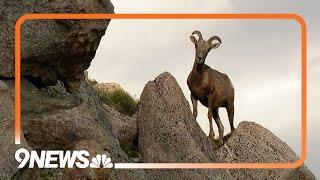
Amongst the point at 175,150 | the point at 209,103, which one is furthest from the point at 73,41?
the point at 209,103

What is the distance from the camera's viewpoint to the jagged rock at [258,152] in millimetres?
26516

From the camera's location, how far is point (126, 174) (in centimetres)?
1914

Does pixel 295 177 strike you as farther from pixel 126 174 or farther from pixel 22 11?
pixel 22 11

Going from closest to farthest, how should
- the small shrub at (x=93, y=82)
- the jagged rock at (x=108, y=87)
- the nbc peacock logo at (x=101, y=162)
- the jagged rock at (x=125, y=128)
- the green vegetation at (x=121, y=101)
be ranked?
the nbc peacock logo at (x=101, y=162)
the jagged rock at (x=125, y=128)
the green vegetation at (x=121, y=101)
the jagged rock at (x=108, y=87)
the small shrub at (x=93, y=82)

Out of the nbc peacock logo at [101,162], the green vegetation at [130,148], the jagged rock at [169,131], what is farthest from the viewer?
the green vegetation at [130,148]

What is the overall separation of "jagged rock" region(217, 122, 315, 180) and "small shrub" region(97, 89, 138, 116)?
426 cm

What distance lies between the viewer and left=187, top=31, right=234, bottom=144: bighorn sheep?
1028 inches

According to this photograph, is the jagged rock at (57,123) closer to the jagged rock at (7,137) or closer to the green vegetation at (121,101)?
the jagged rock at (7,137)

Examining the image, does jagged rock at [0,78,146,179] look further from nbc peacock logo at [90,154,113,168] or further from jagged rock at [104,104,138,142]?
jagged rock at [104,104,138,142]

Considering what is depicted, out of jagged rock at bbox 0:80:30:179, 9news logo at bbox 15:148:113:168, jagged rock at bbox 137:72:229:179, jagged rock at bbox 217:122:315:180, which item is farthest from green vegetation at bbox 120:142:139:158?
jagged rock at bbox 0:80:30:179

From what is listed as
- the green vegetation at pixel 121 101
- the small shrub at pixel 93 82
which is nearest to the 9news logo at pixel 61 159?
A: the green vegetation at pixel 121 101

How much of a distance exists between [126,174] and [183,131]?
4.80m

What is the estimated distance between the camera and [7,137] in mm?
16312

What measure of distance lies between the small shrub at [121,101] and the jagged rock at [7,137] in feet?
39.1
